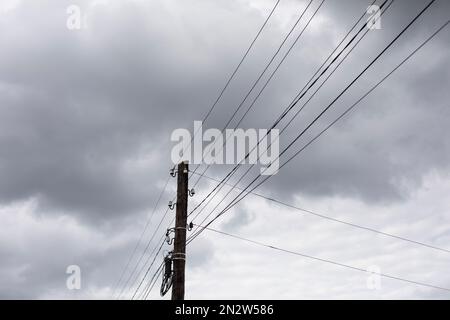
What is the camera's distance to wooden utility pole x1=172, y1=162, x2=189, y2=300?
57.0 feet

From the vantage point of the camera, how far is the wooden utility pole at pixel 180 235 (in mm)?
17375

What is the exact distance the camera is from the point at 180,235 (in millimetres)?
18438
